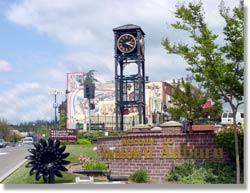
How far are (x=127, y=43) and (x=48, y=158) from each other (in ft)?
86.6

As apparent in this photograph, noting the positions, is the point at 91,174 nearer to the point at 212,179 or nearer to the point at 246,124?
the point at 212,179

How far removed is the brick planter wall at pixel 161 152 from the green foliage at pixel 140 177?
33cm

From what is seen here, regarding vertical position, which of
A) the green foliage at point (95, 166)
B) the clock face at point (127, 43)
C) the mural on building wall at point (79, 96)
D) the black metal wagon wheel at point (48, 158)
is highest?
the clock face at point (127, 43)

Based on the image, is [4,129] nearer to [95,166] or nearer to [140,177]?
[95,166]

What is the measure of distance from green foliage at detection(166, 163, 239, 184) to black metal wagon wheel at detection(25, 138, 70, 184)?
142 inches

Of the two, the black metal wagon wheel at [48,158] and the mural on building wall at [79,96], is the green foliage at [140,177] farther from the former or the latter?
the mural on building wall at [79,96]

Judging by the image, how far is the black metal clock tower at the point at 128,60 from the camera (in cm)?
3850

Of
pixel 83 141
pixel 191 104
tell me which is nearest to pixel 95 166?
pixel 191 104

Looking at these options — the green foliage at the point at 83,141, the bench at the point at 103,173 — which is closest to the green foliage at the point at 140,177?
the bench at the point at 103,173

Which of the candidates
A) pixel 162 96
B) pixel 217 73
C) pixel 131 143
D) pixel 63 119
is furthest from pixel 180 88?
pixel 162 96

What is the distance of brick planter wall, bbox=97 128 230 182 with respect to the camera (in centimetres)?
1496

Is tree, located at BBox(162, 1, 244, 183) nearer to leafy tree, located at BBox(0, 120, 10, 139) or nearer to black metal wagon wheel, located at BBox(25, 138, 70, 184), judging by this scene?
black metal wagon wheel, located at BBox(25, 138, 70, 184)

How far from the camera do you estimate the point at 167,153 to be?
15.3 metres

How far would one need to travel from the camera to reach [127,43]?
3900 centimetres
